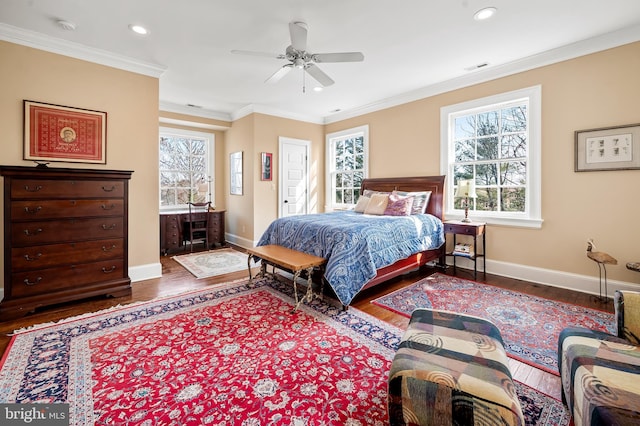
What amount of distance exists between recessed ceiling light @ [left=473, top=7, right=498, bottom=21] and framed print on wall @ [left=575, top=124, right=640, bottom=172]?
1.73 m

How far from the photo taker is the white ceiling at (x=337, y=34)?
8.55ft

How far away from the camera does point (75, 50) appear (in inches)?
129

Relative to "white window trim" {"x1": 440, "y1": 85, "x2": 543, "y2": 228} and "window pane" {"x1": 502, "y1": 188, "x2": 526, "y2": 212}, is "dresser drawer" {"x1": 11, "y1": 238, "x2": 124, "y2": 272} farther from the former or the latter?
"window pane" {"x1": 502, "y1": 188, "x2": 526, "y2": 212}

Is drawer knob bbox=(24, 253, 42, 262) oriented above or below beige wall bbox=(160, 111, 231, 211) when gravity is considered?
below

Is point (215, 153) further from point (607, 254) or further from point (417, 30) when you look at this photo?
point (607, 254)

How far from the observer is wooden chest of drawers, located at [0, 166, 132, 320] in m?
2.59

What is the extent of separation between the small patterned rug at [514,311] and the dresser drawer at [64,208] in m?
2.97

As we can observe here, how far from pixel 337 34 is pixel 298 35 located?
0.64 meters

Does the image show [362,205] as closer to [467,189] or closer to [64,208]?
[467,189]

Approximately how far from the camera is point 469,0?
8.23 ft

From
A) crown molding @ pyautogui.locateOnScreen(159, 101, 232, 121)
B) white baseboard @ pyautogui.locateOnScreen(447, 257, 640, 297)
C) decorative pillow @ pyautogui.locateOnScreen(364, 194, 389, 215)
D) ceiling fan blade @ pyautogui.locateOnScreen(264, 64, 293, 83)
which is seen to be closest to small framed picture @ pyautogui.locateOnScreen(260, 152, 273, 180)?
crown molding @ pyautogui.locateOnScreen(159, 101, 232, 121)

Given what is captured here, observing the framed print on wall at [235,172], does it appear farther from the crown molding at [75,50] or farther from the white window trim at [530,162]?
the white window trim at [530,162]

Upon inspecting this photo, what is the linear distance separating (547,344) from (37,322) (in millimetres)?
4157

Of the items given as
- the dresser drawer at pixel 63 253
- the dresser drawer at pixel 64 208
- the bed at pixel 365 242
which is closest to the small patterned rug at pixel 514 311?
the bed at pixel 365 242
